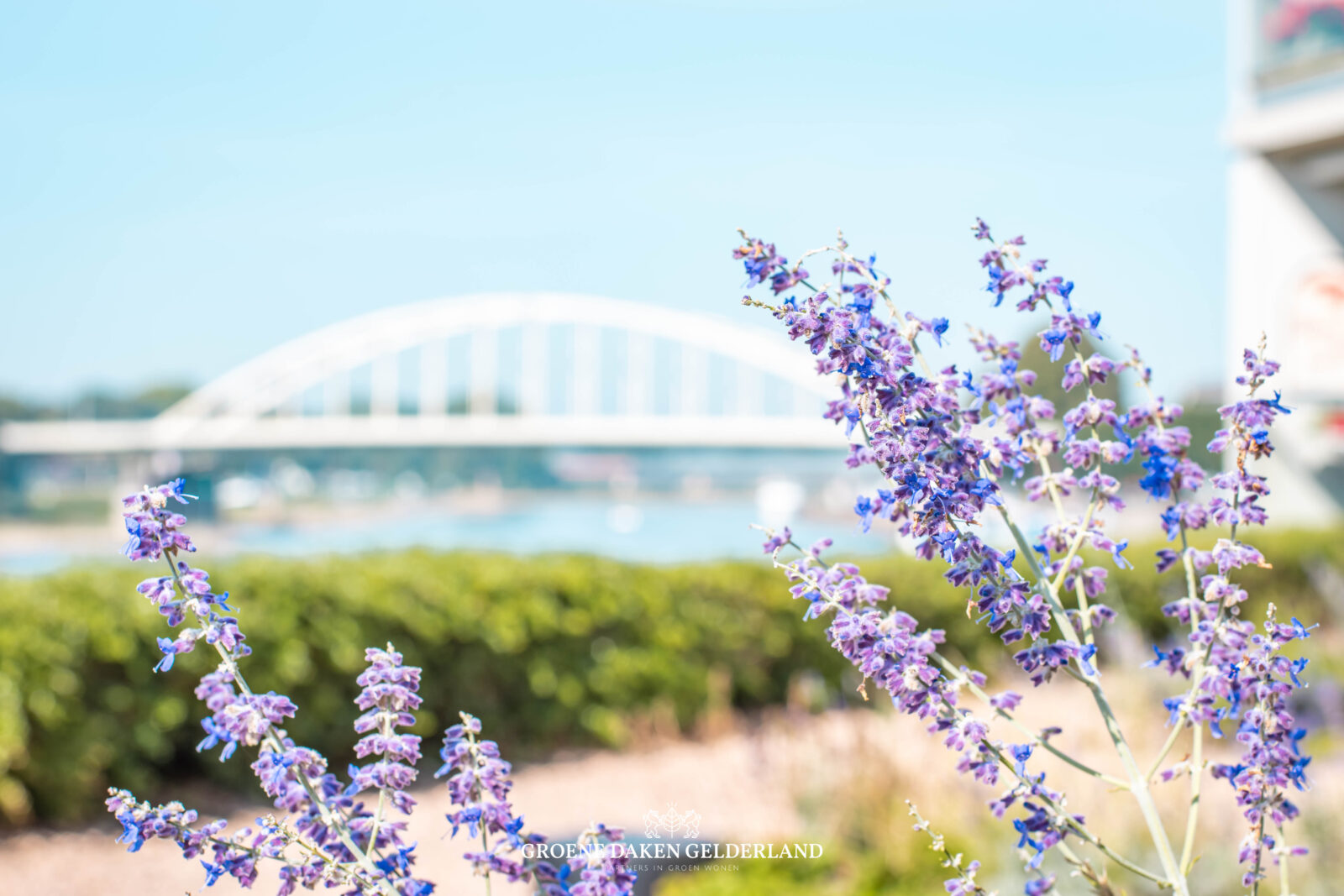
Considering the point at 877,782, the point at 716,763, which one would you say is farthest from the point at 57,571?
the point at 877,782

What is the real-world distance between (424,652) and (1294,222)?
47.0ft

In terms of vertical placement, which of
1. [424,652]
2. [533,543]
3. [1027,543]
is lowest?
[1027,543]

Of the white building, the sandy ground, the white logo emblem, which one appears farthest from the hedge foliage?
the white building

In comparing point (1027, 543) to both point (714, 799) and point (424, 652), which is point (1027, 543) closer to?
point (714, 799)

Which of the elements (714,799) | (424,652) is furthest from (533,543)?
(714,799)

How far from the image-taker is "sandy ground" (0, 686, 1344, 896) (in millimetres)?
4262

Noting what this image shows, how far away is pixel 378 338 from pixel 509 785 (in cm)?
4534

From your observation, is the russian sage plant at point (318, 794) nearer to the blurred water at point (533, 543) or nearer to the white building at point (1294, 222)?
the blurred water at point (533, 543)

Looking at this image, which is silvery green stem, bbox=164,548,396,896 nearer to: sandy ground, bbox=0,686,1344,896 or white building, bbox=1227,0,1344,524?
sandy ground, bbox=0,686,1344,896

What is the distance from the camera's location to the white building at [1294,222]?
13336mm

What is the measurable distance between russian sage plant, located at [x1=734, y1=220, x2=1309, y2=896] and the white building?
1347cm

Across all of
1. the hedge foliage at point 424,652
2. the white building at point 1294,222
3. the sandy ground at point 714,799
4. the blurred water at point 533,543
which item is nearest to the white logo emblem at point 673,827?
the sandy ground at point 714,799

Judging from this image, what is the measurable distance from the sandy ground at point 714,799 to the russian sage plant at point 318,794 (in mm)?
3137

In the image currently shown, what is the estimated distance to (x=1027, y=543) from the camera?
103cm
